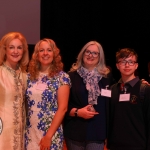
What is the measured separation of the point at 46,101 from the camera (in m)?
2.54

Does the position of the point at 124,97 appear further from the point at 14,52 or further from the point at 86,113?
the point at 14,52

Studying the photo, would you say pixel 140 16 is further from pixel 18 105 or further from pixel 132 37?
pixel 18 105

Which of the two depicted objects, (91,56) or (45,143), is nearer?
(45,143)

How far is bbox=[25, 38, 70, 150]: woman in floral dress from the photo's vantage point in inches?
99.7

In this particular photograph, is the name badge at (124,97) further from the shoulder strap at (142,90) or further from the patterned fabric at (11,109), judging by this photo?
the patterned fabric at (11,109)

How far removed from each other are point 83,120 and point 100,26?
456cm

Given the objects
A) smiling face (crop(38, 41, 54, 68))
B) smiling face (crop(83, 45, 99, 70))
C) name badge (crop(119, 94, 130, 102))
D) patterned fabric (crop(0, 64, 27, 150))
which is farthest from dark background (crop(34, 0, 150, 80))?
name badge (crop(119, 94, 130, 102))

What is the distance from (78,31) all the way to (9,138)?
4.57m

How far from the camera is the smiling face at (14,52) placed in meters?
2.55

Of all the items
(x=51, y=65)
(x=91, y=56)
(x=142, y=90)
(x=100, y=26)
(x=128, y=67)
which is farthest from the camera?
(x=100, y=26)

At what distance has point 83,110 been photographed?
263cm

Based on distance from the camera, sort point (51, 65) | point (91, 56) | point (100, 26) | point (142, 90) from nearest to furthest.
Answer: point (142, 90) < point (51, 65) < point (91, 56) < point (100, 26)

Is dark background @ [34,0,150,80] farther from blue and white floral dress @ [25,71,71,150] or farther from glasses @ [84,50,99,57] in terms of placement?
blue and white floral dress @ [25,71,71,150]

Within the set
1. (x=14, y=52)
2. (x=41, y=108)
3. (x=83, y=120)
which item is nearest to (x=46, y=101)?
(x=41, y=108)
